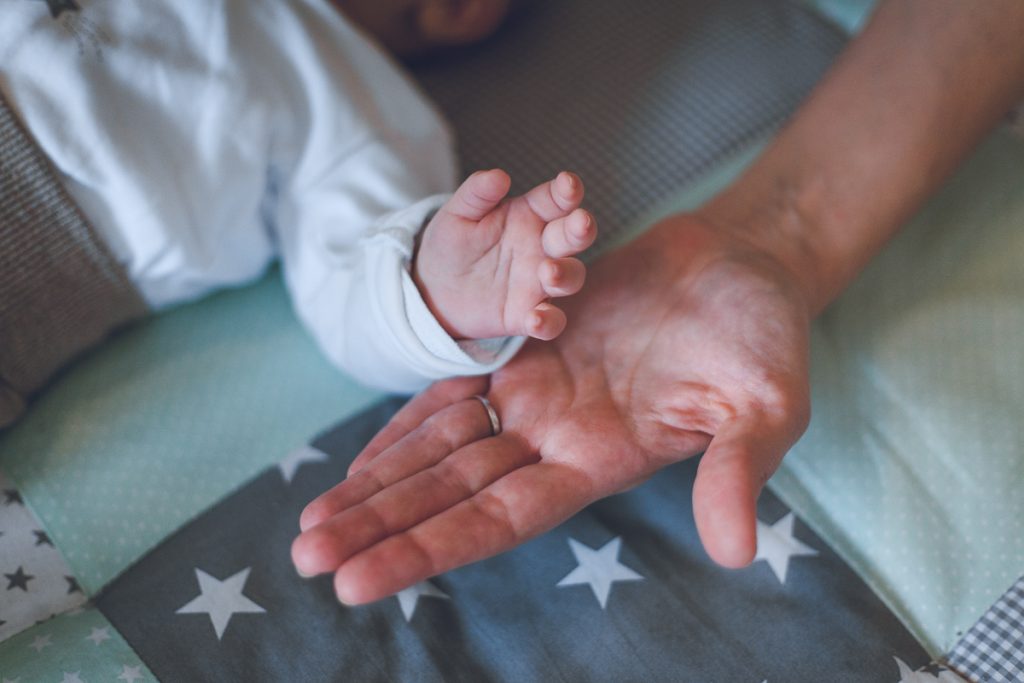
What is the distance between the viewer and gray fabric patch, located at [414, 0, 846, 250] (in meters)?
0.97

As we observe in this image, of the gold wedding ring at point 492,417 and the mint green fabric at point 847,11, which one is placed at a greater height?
the mint green fabric at point 847,11

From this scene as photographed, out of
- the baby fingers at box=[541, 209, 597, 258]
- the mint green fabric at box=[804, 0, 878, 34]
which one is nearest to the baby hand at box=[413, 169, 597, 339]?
the baby fingers at box=[541, 209, 597, 258]

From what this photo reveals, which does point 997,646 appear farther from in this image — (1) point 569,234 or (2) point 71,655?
(2) point 71,655

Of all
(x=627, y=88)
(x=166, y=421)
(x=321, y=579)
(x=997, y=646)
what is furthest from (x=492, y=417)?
(x=627, y=88)

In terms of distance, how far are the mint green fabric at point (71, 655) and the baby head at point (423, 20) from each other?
0.75 m

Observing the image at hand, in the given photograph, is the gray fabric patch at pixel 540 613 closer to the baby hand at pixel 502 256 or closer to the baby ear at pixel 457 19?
the baby hand at pixel 502 256

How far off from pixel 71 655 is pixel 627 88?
0.88m

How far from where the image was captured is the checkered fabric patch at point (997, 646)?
623 mm

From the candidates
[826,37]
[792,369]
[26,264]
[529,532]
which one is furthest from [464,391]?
[826,37]

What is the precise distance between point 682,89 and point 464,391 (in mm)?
568

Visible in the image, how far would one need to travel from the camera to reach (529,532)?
579mm

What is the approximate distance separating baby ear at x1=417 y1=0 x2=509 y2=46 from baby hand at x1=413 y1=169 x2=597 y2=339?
446 mm

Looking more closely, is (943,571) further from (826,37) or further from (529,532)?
(826,37)

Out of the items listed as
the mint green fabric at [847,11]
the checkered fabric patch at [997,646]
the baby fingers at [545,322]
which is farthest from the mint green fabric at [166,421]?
the mint green fabric at [847,11]
